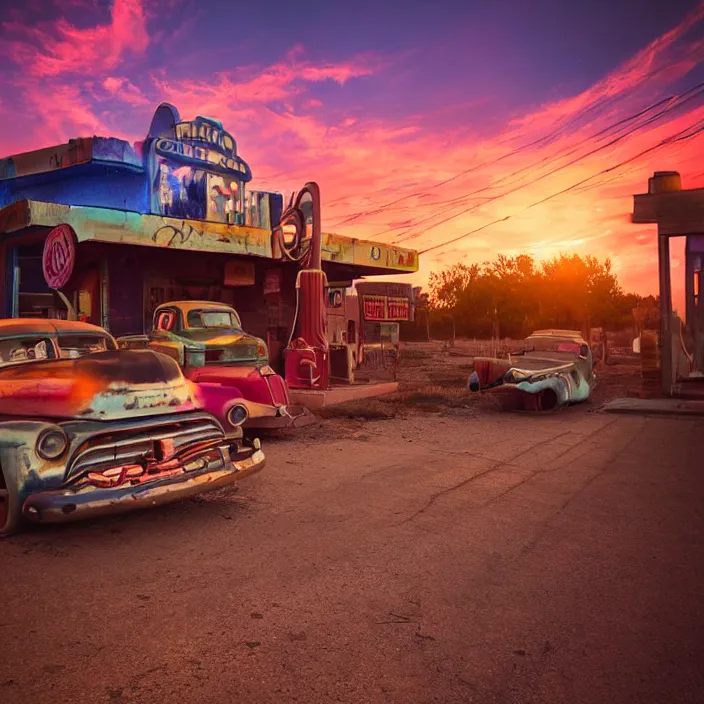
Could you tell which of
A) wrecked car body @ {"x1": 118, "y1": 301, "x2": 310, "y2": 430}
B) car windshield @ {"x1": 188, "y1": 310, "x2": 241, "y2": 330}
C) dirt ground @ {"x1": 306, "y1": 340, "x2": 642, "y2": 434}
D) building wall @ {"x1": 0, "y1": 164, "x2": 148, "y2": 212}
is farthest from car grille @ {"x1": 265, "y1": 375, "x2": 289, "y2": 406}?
building wall @ {"x1": 0, "y1": 164, "x2": 148, "y2": 212}

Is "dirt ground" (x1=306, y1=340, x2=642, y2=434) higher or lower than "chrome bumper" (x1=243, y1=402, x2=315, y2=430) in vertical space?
lower

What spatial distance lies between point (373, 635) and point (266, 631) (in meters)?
0.53

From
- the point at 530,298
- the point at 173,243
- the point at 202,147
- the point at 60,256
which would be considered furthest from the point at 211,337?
the point at 530,298

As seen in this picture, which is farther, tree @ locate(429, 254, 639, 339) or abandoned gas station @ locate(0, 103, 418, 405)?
tree @ locate(429, 254, 639, 339)

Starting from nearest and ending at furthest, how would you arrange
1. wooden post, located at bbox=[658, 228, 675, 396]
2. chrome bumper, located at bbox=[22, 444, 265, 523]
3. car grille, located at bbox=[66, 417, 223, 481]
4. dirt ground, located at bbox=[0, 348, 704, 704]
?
dirt ground, located at bbox=[0, 348, 704, 704]
chrome bumper, located at bbox=[22, 444, 265, 523]
car grille, located at bbox=[66, 417, 223, 481]
wooden post, located at bbox=[658, 228, 675, 396]

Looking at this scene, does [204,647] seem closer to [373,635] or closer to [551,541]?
[373,635]

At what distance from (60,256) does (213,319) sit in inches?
118

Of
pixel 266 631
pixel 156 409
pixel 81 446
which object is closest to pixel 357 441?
pixel 156 409

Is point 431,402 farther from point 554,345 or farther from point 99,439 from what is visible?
point 99,439

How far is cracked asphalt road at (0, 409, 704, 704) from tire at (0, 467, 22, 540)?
169mm

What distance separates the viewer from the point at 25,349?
5.22 meters

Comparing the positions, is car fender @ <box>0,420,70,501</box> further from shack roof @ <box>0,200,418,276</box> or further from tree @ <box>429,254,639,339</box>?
tree @ <box>429,254,639,339</box>

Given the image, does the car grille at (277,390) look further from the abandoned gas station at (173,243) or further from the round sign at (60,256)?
the abandoned gas station at (173,243)

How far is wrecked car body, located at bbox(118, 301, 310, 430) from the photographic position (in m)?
7.73
